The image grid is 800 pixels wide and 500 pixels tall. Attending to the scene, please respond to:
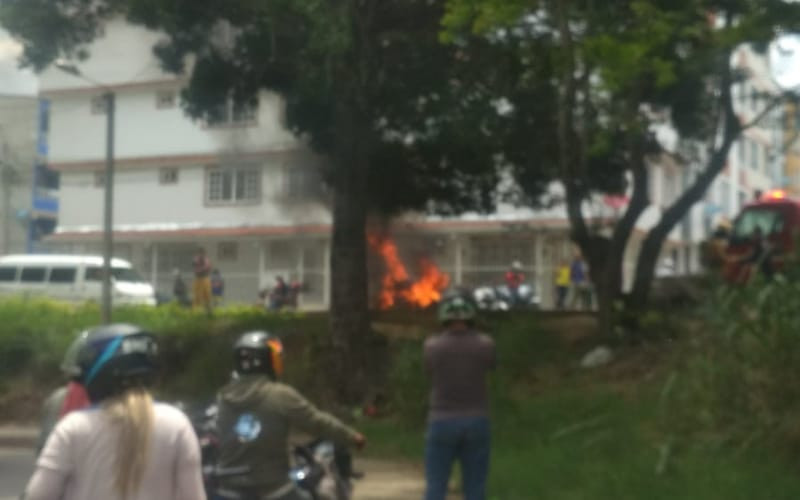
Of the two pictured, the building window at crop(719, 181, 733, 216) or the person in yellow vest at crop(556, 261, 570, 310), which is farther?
the building window at crop(719, 181, 733, 216)

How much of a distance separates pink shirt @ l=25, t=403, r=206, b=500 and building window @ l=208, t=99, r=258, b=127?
17705 mm

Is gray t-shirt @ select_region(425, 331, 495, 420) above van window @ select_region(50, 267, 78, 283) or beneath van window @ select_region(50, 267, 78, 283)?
beneath

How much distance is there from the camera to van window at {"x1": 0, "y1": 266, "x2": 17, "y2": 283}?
33469 mm

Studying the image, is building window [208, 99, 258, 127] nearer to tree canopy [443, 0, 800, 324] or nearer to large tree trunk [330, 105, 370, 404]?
large tree trunk [330, 105, 370, 404]

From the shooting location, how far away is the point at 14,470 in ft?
49.1

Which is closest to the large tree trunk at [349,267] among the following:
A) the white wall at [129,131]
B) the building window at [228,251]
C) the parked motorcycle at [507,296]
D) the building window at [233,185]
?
the building window at [233,185]

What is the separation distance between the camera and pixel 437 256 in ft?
105

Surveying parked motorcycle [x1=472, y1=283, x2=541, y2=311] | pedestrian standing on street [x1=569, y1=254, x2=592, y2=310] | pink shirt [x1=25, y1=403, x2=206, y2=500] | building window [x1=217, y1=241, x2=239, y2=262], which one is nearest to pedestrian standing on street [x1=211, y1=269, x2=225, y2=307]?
building window [x1=217, y1=241, x2=239, y2=262]

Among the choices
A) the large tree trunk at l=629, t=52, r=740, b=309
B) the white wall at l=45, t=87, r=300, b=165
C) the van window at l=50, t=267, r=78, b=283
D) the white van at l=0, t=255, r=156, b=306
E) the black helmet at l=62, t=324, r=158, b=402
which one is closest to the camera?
the black helmet at l=62, t=324, r=158, b=402

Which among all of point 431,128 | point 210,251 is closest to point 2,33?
point 431,128

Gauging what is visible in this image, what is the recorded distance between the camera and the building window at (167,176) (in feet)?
108

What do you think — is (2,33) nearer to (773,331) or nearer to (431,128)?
(431,128)

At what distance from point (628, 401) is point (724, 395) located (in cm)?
345

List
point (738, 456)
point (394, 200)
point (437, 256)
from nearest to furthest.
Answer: point (738, 456)
point (394, 200)
point (437, 256)
